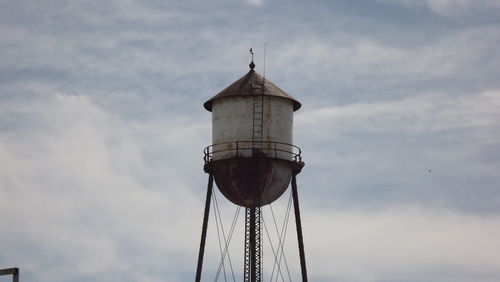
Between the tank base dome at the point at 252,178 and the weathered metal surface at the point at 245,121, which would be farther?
the weathered metal surface at the point at 245,121

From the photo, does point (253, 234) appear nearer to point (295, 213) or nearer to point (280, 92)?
point (295, 213)

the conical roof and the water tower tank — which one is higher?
the conical roof

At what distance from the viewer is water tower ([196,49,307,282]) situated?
55.0 meters

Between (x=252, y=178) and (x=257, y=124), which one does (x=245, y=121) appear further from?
(x=252, y=178)

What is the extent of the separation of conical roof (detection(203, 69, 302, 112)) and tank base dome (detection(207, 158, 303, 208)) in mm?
2956

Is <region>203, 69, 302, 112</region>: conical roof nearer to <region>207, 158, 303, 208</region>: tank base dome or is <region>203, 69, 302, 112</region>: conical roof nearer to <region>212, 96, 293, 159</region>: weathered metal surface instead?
<region>212, 96, 293, 159</region>: weathered metal surface

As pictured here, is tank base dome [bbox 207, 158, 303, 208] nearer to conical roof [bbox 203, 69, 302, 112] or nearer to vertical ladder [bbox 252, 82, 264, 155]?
vertical ladder [bbox 252, 82, 264, 155]

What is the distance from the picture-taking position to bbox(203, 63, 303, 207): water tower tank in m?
54.9

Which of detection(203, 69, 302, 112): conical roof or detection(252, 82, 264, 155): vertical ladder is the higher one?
detection(203, 69, 302, 112): conical roof

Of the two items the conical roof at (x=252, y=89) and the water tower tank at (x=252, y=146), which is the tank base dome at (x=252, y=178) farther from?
the conical roof at (x=252, y=89)

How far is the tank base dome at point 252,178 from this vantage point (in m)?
54.8

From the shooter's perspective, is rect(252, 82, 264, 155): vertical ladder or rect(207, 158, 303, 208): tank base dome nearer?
rect(207, 158, 303, 208): tank base dome

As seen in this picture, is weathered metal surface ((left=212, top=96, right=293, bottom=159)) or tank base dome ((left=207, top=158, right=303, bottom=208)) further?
weathered metal surface ((left=212, top=96, right=293, bottom=159))

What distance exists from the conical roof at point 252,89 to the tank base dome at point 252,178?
9.70ft
